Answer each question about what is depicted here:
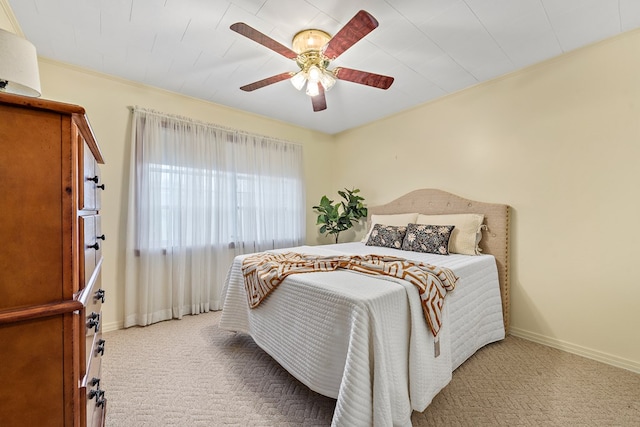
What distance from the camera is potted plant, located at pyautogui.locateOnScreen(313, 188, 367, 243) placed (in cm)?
396

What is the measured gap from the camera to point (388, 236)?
10.0ft

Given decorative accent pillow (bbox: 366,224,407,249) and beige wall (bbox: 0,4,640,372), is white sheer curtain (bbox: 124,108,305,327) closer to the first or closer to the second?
beige wall (bbox: 0,4,640,372)

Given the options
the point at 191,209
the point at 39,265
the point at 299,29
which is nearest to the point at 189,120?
the point at 191,209

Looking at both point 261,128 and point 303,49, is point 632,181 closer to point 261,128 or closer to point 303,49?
→ point 303,49

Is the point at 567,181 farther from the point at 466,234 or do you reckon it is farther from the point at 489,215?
the point at 466,234

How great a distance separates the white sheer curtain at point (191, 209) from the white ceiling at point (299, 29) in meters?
0.63

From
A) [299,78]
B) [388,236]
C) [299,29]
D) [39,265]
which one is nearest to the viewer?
[39,265]

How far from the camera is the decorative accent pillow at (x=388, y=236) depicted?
118 inches

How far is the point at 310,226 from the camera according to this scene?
4.38m

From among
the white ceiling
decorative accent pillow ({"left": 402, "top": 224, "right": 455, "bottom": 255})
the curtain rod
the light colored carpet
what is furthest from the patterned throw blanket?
the curtain rod

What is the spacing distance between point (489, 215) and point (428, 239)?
637 mm

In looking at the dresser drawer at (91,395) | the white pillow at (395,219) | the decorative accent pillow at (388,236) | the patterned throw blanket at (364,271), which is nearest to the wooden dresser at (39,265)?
the dresser drawer at (91,395)

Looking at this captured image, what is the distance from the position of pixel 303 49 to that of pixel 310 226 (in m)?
2.74

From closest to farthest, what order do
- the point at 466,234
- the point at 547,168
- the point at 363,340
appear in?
the point at 363,340 → the point at 547,168 → the point at 466,234
